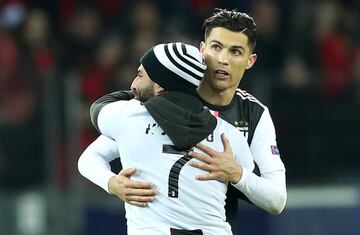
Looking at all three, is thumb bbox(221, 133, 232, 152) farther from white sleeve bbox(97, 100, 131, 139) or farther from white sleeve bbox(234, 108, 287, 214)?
white sleeve bbox(97, 100, 131, 139)

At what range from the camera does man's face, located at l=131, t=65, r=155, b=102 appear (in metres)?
5.45

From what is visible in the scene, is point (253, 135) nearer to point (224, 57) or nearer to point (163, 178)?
point (224, 57)

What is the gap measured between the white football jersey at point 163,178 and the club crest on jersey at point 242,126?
0.19 m

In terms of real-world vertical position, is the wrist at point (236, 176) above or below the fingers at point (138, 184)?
above

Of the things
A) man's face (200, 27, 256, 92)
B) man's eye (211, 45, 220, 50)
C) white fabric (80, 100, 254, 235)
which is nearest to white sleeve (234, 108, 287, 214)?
white fabric (80, 100, 254, 235)

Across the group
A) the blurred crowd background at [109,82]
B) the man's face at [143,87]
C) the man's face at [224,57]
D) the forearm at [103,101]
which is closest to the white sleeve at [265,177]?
the man's face at [224,57]

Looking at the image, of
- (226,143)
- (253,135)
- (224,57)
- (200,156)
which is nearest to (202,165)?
(200,156)

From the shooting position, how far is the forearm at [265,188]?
215 inches

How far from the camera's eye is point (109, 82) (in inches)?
425

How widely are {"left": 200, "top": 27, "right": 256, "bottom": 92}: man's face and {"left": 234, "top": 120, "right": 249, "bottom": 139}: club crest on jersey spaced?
0.58 ft

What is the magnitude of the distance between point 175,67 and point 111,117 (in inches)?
15.4

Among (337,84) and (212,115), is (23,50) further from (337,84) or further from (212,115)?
(212,115)

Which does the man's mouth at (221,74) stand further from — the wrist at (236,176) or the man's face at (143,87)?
the wrist at (236,176)

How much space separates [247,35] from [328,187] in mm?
5399
